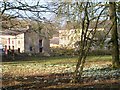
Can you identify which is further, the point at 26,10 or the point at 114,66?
the point at 114,66

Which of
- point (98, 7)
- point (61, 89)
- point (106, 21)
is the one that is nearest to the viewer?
point (61, 89)

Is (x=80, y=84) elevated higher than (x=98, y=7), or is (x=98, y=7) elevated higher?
(x=98, y=7)

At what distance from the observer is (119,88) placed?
13.9 meters

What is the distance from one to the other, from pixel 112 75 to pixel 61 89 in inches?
230

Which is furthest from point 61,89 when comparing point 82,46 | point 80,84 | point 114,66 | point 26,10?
point 114,66

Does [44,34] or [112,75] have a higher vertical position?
[44,34]

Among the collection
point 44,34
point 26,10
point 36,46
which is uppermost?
point 26,10

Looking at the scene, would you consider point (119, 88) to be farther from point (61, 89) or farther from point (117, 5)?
point (117, 5)

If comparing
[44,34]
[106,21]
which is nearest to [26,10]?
[44,34]

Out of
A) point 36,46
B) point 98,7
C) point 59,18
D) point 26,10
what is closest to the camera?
point 26,10

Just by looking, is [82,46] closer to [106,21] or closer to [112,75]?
[112,75]

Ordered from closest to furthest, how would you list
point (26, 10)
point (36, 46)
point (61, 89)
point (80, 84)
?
point (26, 10)
point (61, 89)
point (80, 84)
point (36, 46)

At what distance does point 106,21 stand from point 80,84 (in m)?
8.56

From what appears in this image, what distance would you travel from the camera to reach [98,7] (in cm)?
2070
